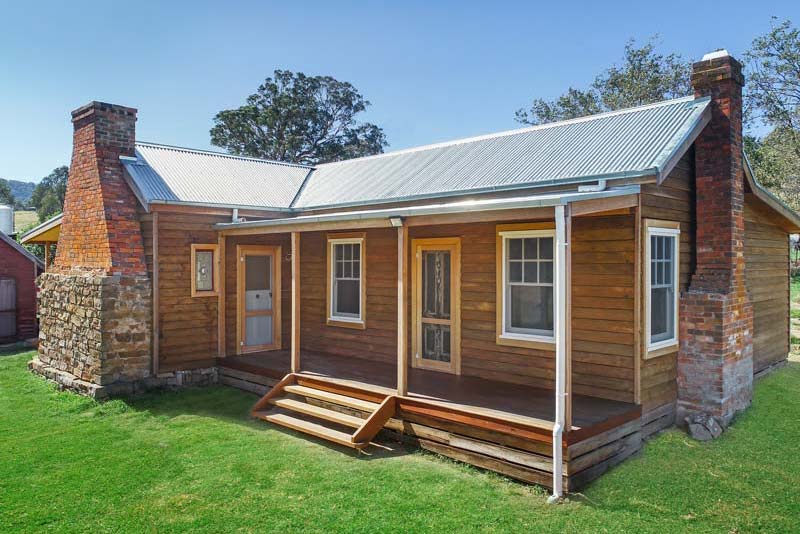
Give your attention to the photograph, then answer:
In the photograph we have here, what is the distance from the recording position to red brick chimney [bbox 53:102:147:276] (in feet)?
30.1

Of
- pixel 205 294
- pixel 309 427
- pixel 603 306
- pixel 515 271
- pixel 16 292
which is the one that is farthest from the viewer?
pixel 16 292

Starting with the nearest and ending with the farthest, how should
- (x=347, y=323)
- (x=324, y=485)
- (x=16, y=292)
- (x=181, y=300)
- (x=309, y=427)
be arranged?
(x=324, y=485) < (x=309, y=427) < (x=181, y=300) < (x=347, y=323) < (x=16, y=292)

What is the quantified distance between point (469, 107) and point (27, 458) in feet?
103

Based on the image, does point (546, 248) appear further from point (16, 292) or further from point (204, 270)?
point (16, 292)

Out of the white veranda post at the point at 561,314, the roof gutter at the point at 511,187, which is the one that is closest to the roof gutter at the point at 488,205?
the white veranda post at the point at 561,314

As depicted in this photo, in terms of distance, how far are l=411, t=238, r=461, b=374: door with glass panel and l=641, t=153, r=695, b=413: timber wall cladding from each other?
2659 mm

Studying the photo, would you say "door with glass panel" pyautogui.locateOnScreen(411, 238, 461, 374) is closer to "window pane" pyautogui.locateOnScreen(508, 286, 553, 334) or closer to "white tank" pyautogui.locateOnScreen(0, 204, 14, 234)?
"window pane" pyautogui.locateOnScreen(508, 286, 553, 334)

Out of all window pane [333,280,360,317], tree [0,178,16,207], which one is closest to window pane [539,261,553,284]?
window pane [333,280,360,317]

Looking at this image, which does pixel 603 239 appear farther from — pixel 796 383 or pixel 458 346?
pixel 796 383

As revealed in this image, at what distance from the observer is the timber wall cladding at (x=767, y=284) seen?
9.73 meters

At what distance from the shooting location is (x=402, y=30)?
55.5ft

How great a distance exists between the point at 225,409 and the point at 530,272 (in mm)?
5096

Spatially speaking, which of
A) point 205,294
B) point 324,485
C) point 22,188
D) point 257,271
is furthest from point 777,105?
point 22,188

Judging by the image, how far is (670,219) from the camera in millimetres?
7324
